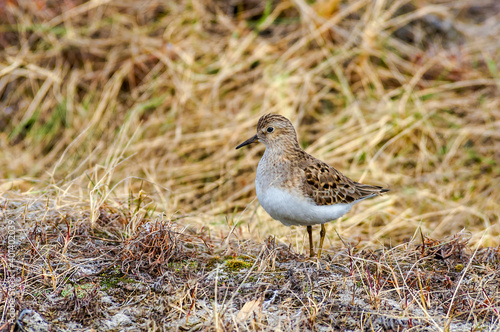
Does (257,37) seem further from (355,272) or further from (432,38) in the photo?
(355,272)

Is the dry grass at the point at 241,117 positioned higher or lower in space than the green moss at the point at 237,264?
higher

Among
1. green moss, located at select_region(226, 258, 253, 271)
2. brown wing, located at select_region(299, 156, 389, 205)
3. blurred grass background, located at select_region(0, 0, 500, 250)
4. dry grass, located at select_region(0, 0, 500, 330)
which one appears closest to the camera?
green moss, located at select_region(226, 258, 253, 271)

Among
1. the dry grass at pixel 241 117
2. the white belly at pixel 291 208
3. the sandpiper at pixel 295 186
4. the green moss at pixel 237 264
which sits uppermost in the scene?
the dry grass at pixel 241 117

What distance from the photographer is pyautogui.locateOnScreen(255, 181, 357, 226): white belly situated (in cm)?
407

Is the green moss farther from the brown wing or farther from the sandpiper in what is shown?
the brown wing

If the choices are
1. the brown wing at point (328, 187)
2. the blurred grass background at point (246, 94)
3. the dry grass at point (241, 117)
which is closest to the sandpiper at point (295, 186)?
the brown wing at point (328, 187)

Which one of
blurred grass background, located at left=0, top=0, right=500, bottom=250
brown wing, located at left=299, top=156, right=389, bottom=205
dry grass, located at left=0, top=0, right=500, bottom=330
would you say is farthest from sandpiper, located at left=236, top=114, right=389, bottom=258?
blurred grass background, located at left=0, top=0, right=500, bottom=250

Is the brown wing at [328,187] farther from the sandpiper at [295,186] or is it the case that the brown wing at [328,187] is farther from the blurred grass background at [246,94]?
the blurred grass background at [246,94]

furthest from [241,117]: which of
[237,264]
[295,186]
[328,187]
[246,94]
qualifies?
[237,264]

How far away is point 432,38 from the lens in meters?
8.81

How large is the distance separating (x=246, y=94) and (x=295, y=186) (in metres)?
3.76

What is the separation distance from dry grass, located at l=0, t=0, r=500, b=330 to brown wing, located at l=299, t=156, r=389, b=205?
1.41 ft

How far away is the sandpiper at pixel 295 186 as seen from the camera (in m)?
4.11

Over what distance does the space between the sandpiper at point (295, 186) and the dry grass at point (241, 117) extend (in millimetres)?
329
